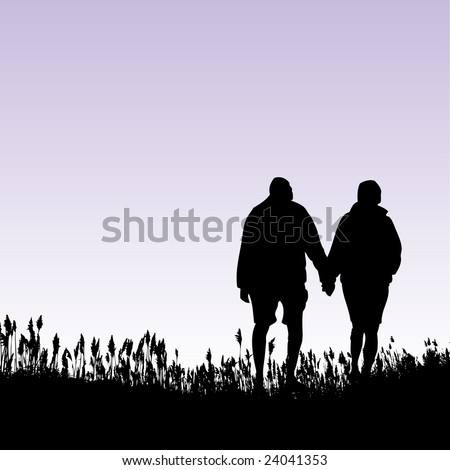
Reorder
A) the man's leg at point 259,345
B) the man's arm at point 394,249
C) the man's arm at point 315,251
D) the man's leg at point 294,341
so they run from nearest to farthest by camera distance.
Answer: the man's leg at point 259,345 < the man's leg at point 294,341 < the man's arm at point 315,251 < the man's arm at point 394,249

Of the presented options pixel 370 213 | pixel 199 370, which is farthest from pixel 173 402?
pixel 370 213

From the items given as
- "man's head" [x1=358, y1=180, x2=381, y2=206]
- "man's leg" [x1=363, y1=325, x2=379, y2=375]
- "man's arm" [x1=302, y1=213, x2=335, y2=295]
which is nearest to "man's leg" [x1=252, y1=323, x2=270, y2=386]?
"man's arm" [x1=302, y1=213, x2=335, y2=295]

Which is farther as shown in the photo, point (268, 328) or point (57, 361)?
point (268, 328)

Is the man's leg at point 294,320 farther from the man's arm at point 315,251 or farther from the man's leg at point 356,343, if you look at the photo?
the man's leg at point 356,343

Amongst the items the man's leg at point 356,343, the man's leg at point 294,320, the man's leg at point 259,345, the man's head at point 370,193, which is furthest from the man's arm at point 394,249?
the man's leg at point 259,345

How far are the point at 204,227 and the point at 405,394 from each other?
12.5 feet

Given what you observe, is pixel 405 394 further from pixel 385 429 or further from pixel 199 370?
pixel 199 370

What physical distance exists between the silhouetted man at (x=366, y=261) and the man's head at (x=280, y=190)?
33.7 inches

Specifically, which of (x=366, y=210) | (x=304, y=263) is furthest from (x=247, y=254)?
(x=366, y=210)

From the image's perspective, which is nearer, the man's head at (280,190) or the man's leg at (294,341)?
the man's leg at (294,341)

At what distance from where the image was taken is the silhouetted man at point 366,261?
31.2ft

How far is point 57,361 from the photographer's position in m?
8.41

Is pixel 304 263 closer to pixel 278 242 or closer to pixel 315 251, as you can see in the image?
pixel 315 251

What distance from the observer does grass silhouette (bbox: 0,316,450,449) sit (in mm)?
6984
